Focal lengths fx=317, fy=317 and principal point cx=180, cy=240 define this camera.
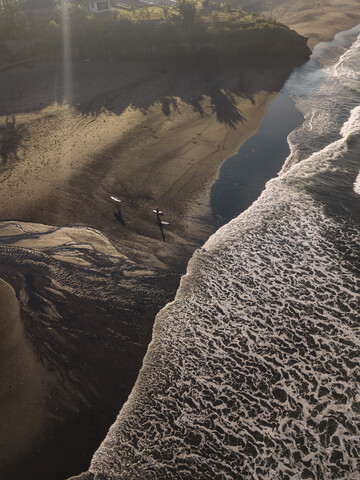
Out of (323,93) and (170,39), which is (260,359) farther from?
(170,39)

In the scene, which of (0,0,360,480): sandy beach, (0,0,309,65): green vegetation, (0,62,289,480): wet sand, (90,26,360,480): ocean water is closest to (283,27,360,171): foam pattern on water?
(0,0,360,480): sandy beach

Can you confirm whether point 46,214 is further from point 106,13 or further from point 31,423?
point 106,13

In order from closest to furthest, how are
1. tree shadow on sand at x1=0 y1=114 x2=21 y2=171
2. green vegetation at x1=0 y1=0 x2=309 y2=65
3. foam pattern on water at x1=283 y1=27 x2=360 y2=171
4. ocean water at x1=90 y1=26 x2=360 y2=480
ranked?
ocean water at x1=90 y1=26 x2=360 y2=480 → tree shadow on sand at x1=0 y1=114 x2=21 y2=171 → foam pattern on water at x1=283 y1=27 x2=360 y2=171 → green vegetation at x1=0 y1=0 x2=309 y2=65

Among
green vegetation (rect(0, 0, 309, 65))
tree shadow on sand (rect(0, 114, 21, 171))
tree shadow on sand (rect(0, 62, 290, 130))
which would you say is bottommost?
tree shadow on sand (rect(0, 114, 21, 171))

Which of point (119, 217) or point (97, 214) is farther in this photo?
point (97, 214)

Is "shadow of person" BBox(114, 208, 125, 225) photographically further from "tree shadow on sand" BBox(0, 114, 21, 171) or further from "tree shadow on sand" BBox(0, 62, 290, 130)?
"tree shadow on sand" BBox(0, 62, 290, 130)

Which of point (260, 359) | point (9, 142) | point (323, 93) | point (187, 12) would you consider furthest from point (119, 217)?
point (187, 12)

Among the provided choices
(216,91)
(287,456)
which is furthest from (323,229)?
(216,91)
